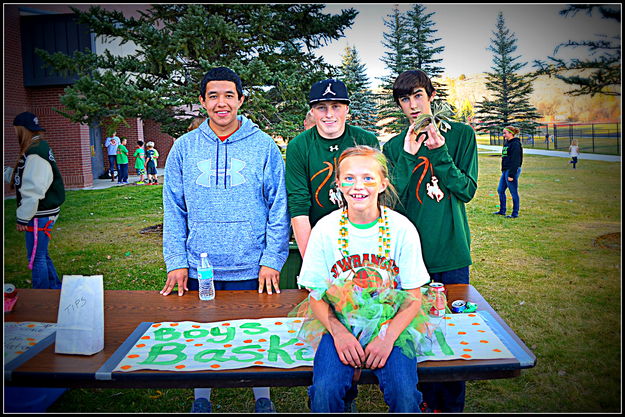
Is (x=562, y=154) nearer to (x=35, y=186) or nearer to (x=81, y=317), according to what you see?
(x=35, y=186)

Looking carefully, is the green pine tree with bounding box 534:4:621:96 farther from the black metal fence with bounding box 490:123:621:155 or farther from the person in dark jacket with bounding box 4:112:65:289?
the black metal fence with bounding box 490:123:621:155

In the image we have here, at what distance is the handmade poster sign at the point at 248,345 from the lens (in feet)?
6.28

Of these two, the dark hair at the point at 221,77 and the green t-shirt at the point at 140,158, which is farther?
the green t-shirt at the point at 140,158

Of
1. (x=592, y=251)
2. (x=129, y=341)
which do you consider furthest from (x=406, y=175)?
(x=592, y=251)

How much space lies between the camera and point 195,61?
25.8 ft

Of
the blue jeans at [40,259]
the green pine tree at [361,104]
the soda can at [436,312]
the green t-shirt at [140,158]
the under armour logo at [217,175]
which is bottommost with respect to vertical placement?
the blue jeans at [40,259]

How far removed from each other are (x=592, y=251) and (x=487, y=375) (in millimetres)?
6853

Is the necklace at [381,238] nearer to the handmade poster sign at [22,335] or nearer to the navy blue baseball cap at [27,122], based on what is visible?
the handmade poster sign at [22,335]

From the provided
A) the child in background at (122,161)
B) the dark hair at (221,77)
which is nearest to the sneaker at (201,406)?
the dark hair at (221,77)

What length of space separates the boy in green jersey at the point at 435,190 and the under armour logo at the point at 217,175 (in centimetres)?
89

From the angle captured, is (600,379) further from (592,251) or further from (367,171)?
(592,251)

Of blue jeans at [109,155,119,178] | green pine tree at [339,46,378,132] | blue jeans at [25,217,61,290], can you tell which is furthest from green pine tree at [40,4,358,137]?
blue jeans at [109,155,119,178]

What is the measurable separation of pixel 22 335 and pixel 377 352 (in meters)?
1.64

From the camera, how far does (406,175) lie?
2674 millimetres
